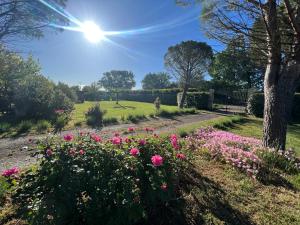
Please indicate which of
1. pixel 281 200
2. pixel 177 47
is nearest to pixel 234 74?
pixel 177 47

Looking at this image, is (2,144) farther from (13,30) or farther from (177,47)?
(177,47)

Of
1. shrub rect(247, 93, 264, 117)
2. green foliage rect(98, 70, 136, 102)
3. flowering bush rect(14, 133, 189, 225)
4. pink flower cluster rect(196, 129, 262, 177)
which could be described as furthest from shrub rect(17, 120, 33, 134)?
green foliage rect(98, 70, 136, 102)

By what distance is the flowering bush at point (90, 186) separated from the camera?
1874 mm

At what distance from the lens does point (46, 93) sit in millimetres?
12047

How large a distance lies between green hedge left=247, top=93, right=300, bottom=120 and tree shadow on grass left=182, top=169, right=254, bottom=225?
49.9 ft

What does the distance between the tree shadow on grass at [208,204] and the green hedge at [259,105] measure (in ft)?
49.9

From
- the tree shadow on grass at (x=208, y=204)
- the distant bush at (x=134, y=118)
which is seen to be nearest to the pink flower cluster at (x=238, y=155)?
the tree shadow on grass at (x=208, y=204)

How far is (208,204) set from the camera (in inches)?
117

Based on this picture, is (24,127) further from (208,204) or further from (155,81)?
(155,81)

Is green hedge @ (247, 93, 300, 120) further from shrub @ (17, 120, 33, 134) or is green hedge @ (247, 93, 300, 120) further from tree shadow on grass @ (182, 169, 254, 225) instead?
shrub @ (17, 120, 33, 134)

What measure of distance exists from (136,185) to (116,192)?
33cm

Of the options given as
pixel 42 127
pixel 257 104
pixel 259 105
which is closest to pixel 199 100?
pixel 257 104

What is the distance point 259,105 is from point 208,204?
16062mm

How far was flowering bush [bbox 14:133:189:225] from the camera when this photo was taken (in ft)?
6.15
